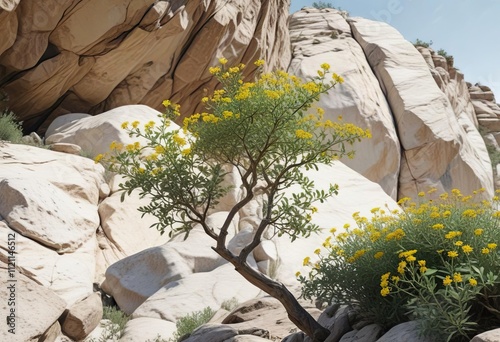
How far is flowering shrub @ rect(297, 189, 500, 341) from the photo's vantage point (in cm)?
392

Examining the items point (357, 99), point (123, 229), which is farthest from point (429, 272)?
point (357, 99)

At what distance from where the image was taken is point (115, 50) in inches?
554

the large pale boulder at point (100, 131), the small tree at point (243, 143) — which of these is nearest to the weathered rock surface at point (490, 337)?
the small tree at point (243, 143)

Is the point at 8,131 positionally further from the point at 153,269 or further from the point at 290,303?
the point at 290,303

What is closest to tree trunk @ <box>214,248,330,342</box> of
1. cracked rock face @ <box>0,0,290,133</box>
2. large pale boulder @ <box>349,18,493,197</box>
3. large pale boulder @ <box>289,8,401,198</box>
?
cracked rock face @ <box>0,0,290,133</box>

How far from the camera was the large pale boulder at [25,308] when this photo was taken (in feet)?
19.7

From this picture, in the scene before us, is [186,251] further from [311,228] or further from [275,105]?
[275,105]

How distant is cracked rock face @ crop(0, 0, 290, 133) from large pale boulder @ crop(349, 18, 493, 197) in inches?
258

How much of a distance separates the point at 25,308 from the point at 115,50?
9.07 metres

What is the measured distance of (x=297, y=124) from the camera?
6395 mm

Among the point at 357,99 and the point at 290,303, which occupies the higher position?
the point at 290,303

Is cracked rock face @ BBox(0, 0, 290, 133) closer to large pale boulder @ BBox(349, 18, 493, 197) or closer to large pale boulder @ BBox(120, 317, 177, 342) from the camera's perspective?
large pale boulder @ BBox(349, 18, 493, 197)

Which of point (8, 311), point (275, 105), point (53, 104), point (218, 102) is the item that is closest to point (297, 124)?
point (275, 105)

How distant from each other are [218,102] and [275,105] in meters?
0.75
